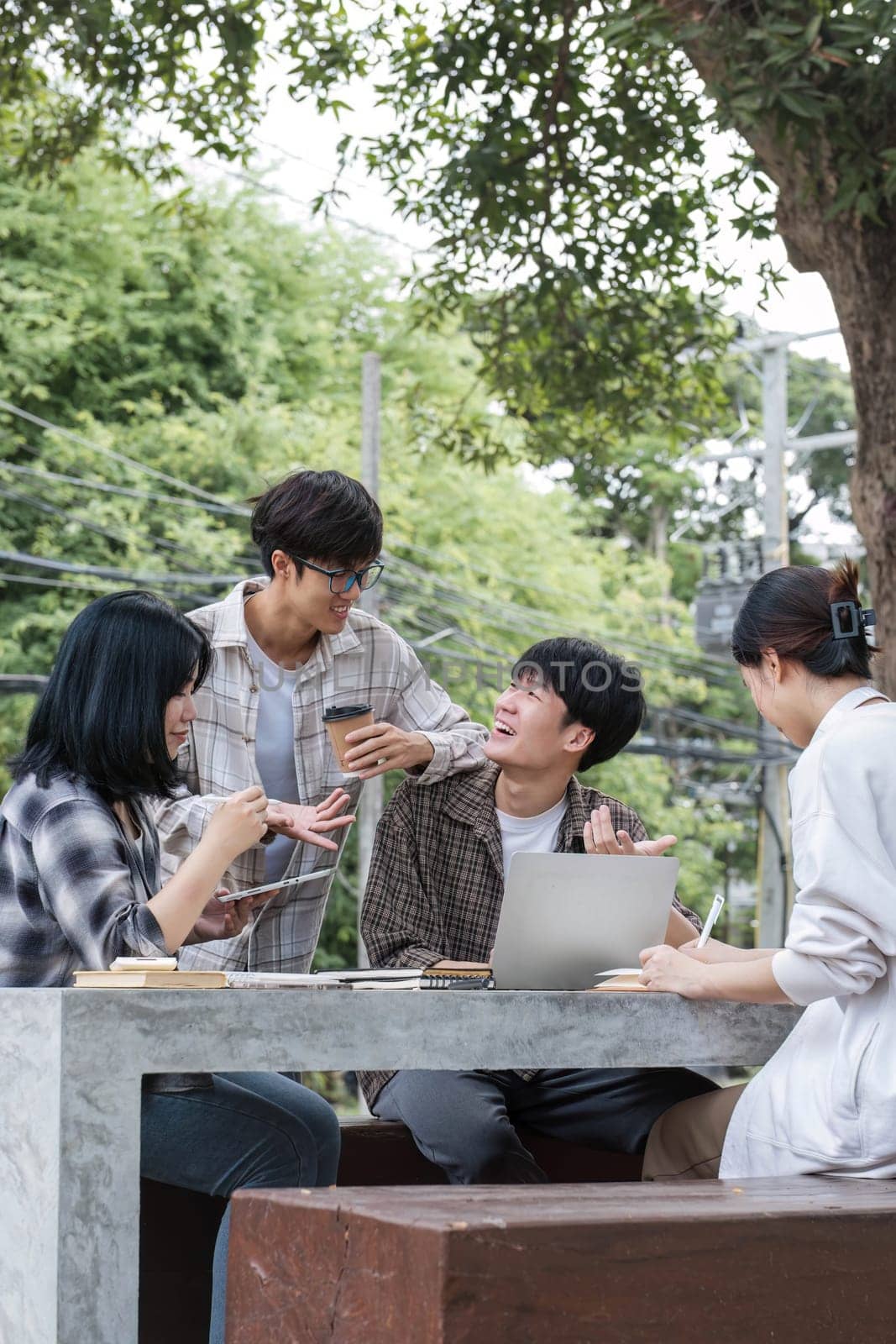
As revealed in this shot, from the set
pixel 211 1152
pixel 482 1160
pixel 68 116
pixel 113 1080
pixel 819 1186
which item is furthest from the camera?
pixel 68 116

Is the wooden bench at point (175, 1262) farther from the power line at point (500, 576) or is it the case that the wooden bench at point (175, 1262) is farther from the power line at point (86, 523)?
the power line at point (500, 576)

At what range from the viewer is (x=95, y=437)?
52.5 feet

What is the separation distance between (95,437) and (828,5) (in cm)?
1201

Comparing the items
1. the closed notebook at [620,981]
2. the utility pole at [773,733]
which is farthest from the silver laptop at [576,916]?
the utility pole at [773,733]

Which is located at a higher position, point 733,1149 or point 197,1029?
point 197,1029

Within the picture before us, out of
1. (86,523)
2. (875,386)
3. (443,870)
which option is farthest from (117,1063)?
(86,523)

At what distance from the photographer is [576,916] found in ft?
8.86

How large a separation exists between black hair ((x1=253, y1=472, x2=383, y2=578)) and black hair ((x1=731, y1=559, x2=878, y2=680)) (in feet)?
3.53

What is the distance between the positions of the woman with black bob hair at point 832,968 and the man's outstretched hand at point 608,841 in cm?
39

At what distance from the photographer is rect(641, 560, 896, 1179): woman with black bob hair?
2383 mm

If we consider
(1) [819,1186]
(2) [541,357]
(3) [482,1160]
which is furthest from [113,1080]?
(2) [541,357]

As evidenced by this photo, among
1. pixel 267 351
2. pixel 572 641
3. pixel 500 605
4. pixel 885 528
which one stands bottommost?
pixel 572 641

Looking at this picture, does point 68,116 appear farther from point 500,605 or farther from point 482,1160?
point 500,605

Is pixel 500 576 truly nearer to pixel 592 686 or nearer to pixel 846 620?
pixel 592 686
